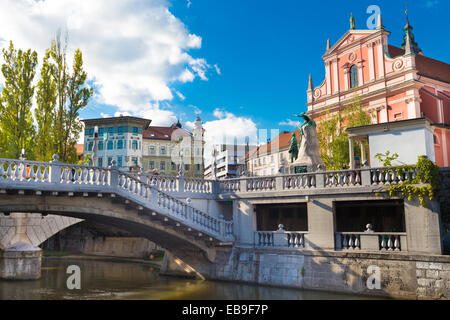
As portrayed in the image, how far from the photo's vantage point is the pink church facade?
111ft

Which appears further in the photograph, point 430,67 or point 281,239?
point 430,67

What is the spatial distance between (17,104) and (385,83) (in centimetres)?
3040

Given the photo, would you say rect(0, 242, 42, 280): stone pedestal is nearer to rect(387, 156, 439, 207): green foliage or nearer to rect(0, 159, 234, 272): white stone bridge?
rect(0, 159, 234, 272): white stone bridge

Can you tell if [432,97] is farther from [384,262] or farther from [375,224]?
[384,262]

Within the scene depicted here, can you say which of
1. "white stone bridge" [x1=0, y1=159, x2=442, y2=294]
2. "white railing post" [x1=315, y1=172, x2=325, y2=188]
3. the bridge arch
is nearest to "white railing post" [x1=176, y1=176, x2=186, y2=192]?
"white stone bridge" [x1=0, y1=159, x2=442, y2=294]

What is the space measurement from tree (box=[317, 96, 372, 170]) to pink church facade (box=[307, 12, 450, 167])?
2.73m

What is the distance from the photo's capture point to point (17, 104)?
81.4 ft

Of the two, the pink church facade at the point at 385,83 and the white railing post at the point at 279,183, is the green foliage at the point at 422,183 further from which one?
the pink church facade at the point at 385,83

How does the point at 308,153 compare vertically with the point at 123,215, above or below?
above

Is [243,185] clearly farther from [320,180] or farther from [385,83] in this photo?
[385,83]

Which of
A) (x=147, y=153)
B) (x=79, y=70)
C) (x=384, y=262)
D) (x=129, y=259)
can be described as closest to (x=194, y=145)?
(x=147, y=153)

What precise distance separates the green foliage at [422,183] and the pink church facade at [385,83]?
19.2 metres

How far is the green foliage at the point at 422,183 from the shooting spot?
1498 centimetres
